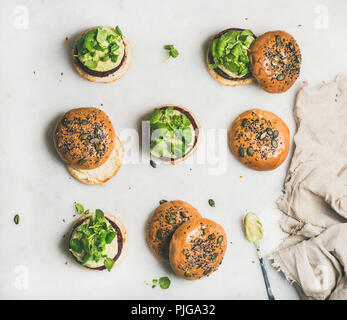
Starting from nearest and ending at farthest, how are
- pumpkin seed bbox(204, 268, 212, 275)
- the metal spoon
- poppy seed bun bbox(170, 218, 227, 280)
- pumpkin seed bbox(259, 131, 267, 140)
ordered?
1. poppy seed bun bbox(170, 218, 227, 280)
2. pumpkin seed bbox(204, 268, 212, 275)
3. pumpkin seed bbox(259, 131, 267, 140)
4. the metal spoon

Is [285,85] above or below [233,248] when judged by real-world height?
above

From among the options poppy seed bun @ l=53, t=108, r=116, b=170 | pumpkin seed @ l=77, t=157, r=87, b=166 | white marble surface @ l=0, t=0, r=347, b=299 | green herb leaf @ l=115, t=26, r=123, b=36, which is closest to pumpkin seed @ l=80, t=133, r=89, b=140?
poppy seed bun @ l=53, t=108, r=116, b=170

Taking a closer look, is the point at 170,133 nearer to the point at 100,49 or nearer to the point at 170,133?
the point at 170,133

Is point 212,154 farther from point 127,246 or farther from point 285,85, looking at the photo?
point 127,246

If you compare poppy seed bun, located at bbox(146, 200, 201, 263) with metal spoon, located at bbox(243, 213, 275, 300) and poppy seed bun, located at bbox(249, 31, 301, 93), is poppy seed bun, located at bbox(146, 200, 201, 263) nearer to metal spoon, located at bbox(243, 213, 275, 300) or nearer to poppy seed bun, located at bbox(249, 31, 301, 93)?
metal spoon, located at bbox(243, 213, 275, 300)

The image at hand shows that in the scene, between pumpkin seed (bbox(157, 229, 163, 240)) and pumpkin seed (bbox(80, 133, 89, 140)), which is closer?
pumpkin seed (bbox(80, 133, 89, 140))

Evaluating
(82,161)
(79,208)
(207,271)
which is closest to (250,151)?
(207,271)
